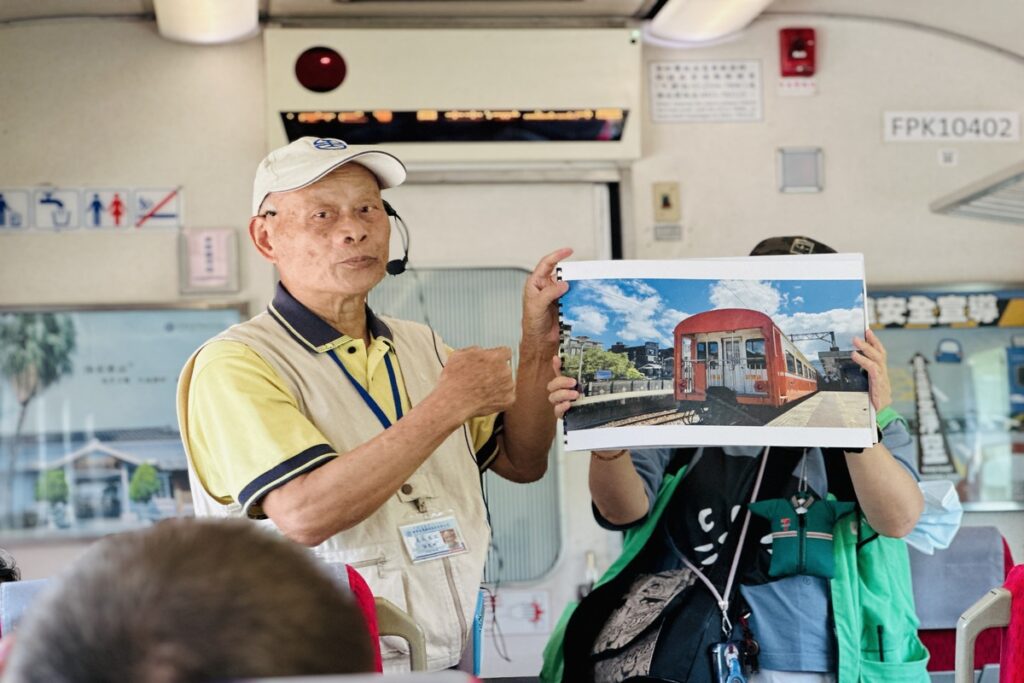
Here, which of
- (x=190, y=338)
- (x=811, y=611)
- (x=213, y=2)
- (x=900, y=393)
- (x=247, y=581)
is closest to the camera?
(x=247, y=581)

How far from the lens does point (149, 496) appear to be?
403cm

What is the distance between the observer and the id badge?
1939mm

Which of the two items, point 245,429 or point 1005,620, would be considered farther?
point 245,429

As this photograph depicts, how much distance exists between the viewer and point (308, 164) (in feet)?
7.00

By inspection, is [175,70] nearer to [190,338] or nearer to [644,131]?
[190,338]

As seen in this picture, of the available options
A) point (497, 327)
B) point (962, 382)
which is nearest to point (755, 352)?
point (497, 327)

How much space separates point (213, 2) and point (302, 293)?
206cm

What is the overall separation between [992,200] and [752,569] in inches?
98.8

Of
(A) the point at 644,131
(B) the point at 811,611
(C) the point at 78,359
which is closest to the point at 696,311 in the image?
(B) the point at 811,611

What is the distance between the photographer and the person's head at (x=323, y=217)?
2.13m

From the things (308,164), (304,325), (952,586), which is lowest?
(952,586)

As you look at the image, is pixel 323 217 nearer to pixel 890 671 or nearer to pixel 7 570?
pixel 7 570

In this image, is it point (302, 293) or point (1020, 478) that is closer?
point (302, 293)

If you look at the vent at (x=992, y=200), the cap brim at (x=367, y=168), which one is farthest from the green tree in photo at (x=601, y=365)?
the vent at (x=992, y=200)
